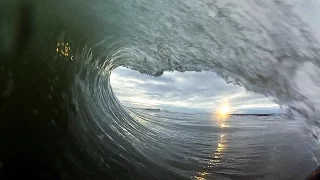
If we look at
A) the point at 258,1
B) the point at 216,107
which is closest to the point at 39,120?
the point at 258,1

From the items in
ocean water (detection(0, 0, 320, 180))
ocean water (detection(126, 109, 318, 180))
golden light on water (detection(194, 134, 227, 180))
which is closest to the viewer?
ocean water (detection(0, 0, 320, 180))

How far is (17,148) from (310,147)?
308 cm

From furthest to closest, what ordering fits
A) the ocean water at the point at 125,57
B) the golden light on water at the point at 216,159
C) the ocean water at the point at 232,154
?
the ocean water at the point at 232,154 < the golden light on water at the point at 216,159 < the ocean water at the point at 125,57

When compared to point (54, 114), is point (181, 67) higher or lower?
higher

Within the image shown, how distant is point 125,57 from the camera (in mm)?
4148

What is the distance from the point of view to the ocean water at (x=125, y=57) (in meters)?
2.24

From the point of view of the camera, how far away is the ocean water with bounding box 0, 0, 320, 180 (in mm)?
2242

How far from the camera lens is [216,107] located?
1177 centimetres

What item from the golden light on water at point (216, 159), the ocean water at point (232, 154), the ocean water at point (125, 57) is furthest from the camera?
the ocean water at point (232, 154)

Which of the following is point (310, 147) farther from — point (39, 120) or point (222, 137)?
point (39, 120)

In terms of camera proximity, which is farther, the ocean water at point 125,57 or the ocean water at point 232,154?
the ocean water at point 232,154

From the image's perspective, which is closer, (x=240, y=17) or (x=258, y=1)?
(x=258, y=1)

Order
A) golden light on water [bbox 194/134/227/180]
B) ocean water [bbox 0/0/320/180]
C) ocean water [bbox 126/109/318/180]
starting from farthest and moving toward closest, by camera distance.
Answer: ocean water [bbox 126/109/318/180] → golden light on water [bbox 194/134/227/180] → ocean water [bbox 0/0/320/180]

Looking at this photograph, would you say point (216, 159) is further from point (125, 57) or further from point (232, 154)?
point (125, 57)
